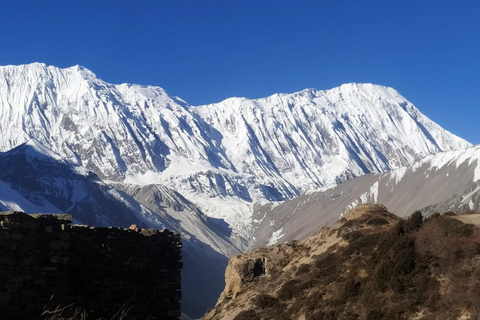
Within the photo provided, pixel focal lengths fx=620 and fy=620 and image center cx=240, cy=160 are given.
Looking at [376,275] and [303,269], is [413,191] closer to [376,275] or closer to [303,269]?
[303,269]

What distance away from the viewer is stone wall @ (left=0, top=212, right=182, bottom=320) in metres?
11.8

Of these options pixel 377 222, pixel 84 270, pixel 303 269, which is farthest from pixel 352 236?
pixel 84 270

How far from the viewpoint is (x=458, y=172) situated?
147375mm

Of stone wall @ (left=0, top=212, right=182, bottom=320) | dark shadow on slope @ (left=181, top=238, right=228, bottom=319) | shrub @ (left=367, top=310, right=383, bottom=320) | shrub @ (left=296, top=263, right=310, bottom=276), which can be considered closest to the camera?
stone wall @ (left=0, top=212, right=182, bottom=320)

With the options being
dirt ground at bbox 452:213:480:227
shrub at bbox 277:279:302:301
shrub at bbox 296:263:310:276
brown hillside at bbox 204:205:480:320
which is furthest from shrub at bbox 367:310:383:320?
shrub at bbox 296:263:310:276

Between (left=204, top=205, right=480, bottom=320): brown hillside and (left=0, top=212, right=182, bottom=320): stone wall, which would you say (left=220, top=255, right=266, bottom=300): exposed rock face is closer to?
(left=204, top=205, right=480, bottom=320): brown hillside

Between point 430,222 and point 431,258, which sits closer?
point 431,258

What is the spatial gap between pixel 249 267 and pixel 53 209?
480 ft

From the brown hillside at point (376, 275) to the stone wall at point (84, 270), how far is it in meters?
12.7

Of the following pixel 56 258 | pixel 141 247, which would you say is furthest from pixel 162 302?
pixel 56 258

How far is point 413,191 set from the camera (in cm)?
15612

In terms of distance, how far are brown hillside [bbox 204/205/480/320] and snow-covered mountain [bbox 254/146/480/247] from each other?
237 feet

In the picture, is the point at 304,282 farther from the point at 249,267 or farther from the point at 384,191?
the point at 384,191

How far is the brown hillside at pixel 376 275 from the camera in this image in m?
25.4
